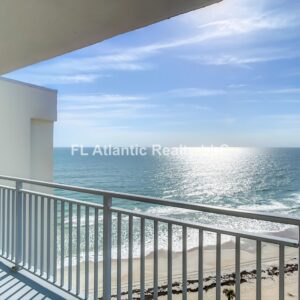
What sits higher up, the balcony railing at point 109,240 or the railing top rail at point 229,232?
the railing top rail at point 229,232

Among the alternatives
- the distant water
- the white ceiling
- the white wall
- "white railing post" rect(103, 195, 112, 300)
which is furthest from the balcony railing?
the distant water

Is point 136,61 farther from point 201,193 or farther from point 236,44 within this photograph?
point 201,193

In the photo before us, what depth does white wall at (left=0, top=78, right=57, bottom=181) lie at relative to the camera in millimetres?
5535

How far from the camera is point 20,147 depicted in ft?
19.2

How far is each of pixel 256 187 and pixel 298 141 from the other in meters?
6.56

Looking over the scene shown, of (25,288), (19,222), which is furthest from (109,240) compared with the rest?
(19,222)

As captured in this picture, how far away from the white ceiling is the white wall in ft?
11.7

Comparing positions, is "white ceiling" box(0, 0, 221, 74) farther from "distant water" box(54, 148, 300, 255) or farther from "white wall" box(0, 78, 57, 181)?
"distant water" box(54, 148, 300, 255)

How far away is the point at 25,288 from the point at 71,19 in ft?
7.17

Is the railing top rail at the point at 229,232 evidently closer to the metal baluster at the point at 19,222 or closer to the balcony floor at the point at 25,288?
the balcony floor at the point at 25,288

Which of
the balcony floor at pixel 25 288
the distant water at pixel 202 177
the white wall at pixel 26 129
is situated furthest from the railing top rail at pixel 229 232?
the distant water at pixel 202 177

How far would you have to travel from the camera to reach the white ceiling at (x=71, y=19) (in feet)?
5.16

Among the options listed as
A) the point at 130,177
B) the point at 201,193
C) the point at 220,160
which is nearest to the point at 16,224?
the point at 201,193

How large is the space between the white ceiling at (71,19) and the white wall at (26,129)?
358 centimetres
